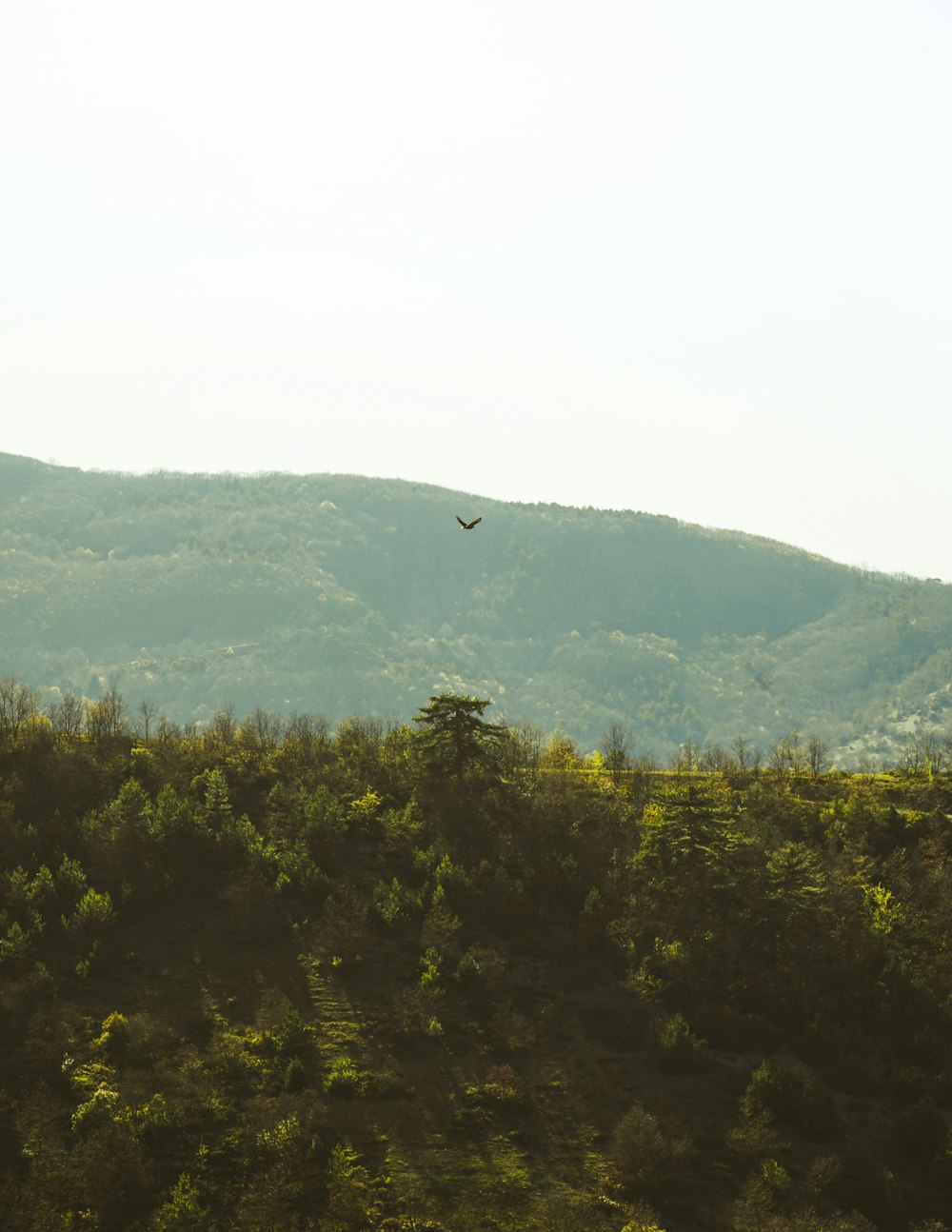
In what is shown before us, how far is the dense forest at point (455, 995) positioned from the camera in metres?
37.6

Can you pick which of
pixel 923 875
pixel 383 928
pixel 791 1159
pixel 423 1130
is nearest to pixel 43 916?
pixel 383 928

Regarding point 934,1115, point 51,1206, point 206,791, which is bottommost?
point 51,1206

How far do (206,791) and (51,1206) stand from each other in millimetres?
28021

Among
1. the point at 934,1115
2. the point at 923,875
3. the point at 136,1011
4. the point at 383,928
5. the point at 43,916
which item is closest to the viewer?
the point at 934,1115

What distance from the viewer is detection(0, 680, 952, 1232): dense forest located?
37.6 metres

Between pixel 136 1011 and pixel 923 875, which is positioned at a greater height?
pixel 923 875

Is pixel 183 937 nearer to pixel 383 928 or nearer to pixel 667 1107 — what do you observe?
pixel 383 928

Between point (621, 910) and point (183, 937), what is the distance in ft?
69.7

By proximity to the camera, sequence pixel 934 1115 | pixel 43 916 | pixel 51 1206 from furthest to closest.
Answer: pixel 43 916 → pixel 934 1115 → pixel 51 1206

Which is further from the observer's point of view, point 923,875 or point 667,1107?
point 923,875

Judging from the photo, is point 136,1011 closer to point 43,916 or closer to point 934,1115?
point 43,916

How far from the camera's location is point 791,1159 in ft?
133

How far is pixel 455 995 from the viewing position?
4916cm

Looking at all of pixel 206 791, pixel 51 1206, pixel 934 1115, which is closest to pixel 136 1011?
pixel 51 1206
